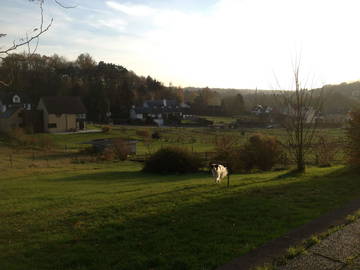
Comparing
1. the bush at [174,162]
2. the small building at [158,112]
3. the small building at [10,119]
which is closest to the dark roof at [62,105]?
the small building at [10,119]

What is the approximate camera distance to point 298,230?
802 cm

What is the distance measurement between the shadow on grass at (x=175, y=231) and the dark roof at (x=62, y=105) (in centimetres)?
5999

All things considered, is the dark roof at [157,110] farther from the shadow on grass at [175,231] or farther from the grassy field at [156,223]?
the shadow on grass at [175,231]

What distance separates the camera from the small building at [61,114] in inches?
2630

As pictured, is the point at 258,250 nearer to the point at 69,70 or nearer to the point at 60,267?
the point at 60,267

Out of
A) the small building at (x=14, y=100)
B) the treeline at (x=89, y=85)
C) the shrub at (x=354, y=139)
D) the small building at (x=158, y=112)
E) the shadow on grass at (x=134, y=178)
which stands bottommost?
the shadow on grass at (x=134, y=178)

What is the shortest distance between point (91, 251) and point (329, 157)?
2615cm

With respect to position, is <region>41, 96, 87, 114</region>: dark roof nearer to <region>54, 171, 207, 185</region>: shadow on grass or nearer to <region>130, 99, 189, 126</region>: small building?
<region>130, 99, 189, 126</region>: small building

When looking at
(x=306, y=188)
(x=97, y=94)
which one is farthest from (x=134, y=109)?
(x=306, y=188)

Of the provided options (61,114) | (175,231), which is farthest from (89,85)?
(175,231)

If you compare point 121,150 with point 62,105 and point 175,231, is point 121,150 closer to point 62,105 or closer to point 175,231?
point 175,231

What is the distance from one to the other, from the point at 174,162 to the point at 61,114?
155ft

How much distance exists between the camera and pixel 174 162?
1038 inches

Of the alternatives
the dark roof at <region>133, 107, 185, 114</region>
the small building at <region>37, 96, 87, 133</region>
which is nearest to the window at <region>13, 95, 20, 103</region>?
the small building at <region>37, 96, 87, 133</region>
